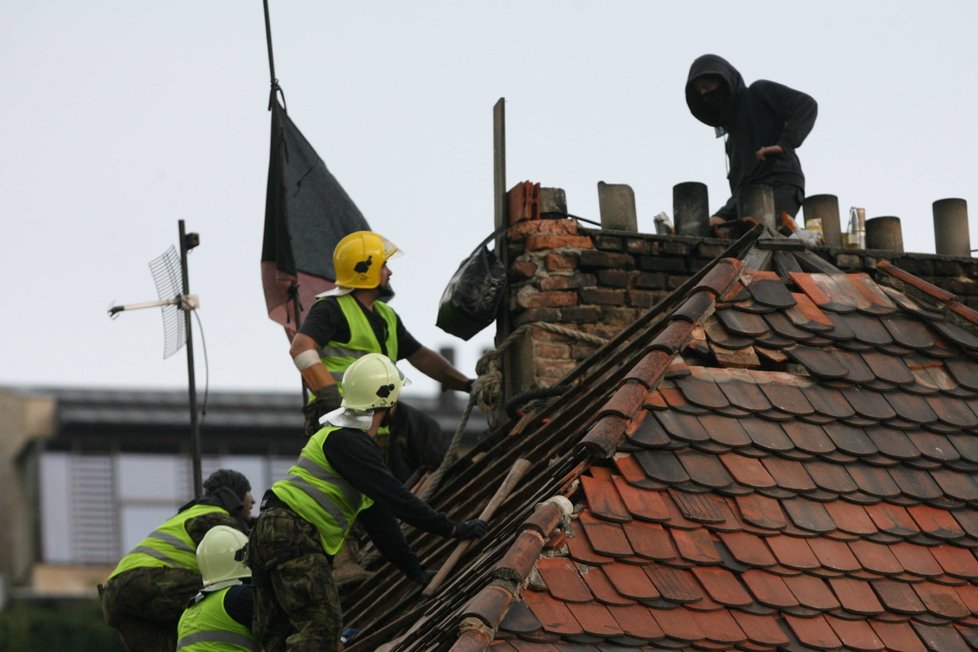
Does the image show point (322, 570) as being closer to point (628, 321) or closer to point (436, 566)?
point (436, 566)

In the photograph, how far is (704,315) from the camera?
9.63 meters

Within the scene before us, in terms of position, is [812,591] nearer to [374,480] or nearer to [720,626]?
[720,626]

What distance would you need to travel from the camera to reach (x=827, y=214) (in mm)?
12508

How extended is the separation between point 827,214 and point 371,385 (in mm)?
4064

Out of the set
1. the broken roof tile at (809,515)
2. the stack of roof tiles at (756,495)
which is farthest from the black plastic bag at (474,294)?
the broken roof tile at (809,515)

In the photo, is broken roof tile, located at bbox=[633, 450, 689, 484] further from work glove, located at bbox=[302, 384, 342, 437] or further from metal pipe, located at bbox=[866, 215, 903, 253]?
metal pipe, located at bbox=[866, 215, 903, 253]

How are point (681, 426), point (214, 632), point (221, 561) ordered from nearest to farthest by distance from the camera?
1. point (681, 426)
2. point (214, 632)
3. point (221, 561)

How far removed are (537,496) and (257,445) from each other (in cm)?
2993

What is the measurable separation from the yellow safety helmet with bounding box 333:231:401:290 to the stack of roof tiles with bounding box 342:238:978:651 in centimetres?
176

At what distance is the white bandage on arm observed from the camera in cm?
1112

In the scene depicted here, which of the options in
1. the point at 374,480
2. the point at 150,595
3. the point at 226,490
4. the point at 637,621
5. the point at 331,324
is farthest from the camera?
the point at 226,490

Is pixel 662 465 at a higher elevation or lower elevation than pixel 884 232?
lower

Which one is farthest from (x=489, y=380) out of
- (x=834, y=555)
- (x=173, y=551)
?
(x=834, y=555)

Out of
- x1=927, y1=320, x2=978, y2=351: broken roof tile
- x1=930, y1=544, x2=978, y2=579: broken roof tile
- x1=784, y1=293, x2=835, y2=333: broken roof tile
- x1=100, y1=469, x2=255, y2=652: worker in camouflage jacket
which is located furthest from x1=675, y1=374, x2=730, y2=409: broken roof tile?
x1=100, y1=469, x2=255, y2=652: worker in camouflage jacket
